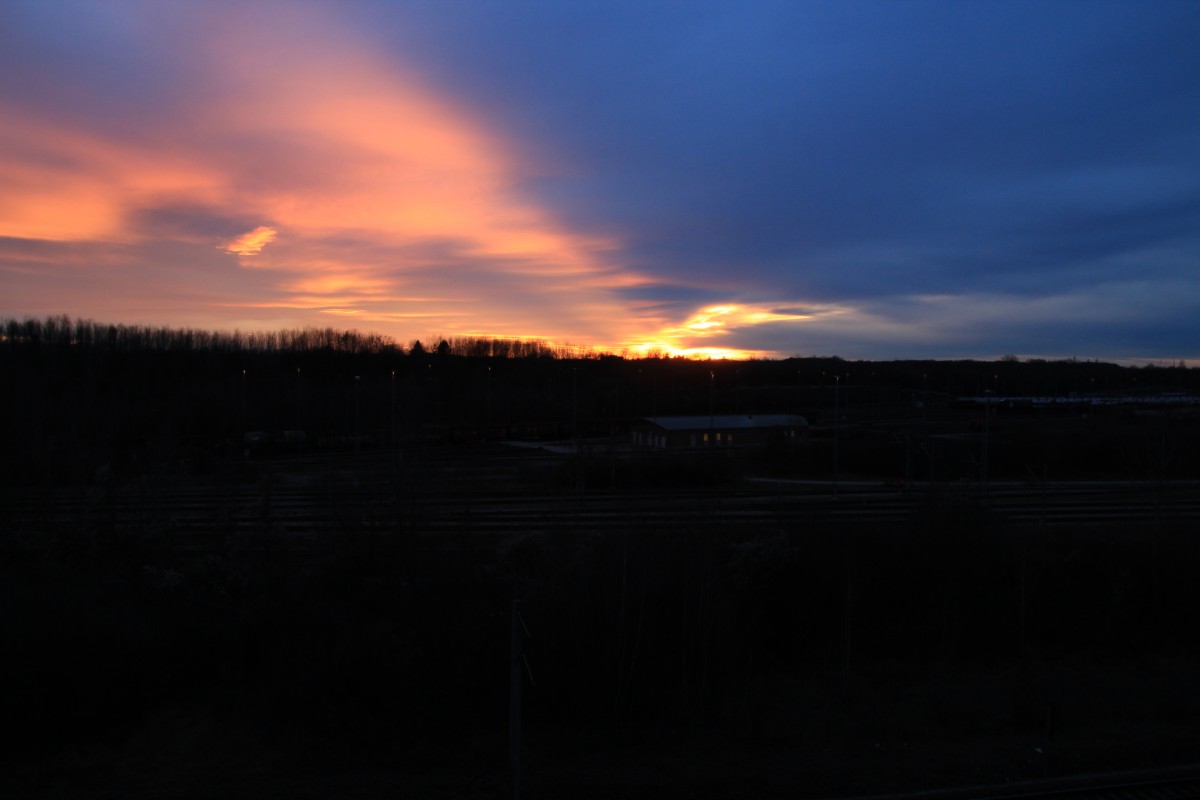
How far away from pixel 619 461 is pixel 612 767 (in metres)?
23.1

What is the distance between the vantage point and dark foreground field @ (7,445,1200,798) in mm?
10914

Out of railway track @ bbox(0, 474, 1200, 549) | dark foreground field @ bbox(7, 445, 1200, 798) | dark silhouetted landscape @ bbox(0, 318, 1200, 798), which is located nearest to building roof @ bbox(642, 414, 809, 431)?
dark silhouetted landscape @ bbox(0, 318, 1200, 798)

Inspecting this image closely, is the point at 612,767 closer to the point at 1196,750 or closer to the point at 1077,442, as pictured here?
the point at 1196,750

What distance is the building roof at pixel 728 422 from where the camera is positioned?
48062mm

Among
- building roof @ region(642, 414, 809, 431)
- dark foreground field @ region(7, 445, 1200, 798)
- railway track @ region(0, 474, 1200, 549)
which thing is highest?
building roof @ region(642, 414, 809, 431)

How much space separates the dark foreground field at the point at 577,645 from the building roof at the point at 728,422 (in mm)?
27478

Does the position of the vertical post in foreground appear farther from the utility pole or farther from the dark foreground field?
the dark foreground field

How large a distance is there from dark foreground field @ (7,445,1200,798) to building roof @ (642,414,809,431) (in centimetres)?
2748

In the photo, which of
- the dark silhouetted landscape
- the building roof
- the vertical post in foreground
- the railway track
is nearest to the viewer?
the vertical post in foreground

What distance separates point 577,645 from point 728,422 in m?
40.0

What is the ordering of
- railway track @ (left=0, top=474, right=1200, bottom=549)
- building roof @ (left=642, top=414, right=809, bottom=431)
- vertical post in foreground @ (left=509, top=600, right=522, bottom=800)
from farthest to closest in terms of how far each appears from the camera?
1. building roof @ (left=642, top=414, right=809, bottom=431)
2. railway track @ (left=0, top=474, right=1200, bottom=549)
3. vertical post in foreground @ (left=509, top=600, right=522, bottom=800)

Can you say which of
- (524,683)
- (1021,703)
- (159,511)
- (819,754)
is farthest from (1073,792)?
(159,511)

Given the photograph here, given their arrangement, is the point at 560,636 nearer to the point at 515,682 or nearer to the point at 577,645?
the point at 577,645

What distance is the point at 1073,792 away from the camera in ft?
29.1
